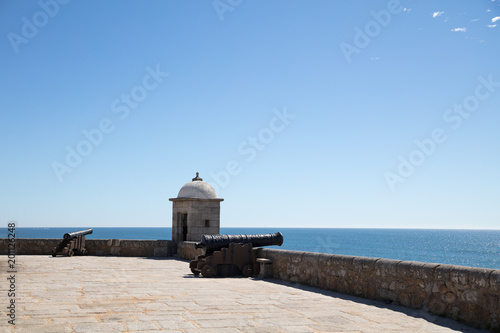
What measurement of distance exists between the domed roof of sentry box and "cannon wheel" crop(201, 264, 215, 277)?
20.1 ft

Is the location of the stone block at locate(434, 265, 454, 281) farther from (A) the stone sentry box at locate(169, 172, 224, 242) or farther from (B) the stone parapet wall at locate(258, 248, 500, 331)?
(A) the stone sentry box at locate(169, 172, 224, 242)

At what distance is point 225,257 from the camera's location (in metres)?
11.5

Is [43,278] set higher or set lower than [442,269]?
lower

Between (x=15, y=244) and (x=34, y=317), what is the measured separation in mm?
12618

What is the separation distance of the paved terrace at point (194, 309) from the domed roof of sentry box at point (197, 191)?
7185mm

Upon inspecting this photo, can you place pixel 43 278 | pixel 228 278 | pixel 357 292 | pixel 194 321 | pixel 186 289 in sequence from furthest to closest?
pixel 228 278
pixel 43 278
pixel 186 289
pixel 357 292
pixel 194 321

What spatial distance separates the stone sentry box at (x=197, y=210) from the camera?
1731cm

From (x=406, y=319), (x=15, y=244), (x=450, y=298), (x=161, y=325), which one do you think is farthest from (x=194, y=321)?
(x=15, y=244)

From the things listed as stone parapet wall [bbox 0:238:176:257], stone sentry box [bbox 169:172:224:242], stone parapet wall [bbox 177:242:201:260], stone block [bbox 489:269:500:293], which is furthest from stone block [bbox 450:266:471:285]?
stone parapet wall [bbox 0:238:176:257]

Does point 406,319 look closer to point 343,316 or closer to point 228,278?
point 343,316

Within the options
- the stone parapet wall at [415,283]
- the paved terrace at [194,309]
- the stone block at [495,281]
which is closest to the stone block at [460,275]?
the stone parapet wall at [415,283]

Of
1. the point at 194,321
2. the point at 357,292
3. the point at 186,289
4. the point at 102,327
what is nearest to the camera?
the point at 102,327

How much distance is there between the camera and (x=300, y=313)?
6449mm

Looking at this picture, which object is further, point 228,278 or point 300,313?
point 228,278
